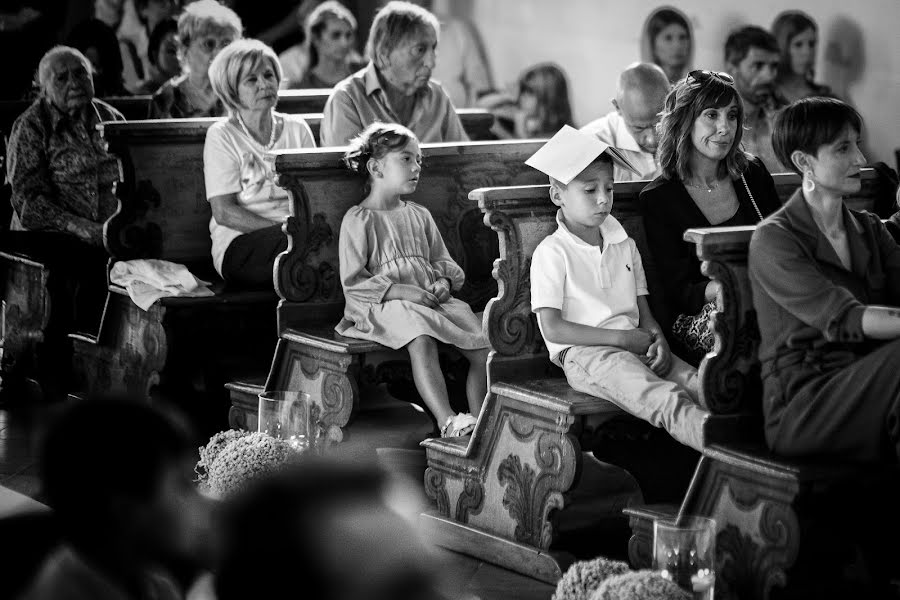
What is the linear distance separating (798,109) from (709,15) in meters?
5.62

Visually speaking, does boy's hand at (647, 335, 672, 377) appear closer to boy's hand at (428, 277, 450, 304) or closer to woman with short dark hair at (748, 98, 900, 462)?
woman with short dark hair at (748, 98, 900, 462)

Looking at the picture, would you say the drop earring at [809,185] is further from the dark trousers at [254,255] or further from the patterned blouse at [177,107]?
the patterned blouse at [177,107]

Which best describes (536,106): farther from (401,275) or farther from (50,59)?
(401,275)

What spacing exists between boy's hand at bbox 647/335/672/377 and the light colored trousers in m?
0.02

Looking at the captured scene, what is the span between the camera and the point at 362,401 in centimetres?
624

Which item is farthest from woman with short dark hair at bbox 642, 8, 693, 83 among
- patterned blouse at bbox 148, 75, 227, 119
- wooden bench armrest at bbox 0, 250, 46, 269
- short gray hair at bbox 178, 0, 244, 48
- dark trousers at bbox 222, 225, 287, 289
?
wooden bench armrest at bbox 0, 250, 46, 269

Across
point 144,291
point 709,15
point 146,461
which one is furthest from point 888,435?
point 709,15

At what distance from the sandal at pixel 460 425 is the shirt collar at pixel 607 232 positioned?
2.44 feet

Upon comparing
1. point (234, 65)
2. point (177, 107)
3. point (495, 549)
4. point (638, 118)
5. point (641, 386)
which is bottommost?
point (495, 549)

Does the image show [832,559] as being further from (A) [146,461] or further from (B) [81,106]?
(B) [81,106]

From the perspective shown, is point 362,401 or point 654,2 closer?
point 362,401

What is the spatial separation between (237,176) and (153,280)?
554mm

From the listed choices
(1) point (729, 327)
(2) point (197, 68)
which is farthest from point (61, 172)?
(1) point (729, 327)

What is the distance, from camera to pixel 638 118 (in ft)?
19.0
